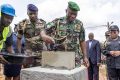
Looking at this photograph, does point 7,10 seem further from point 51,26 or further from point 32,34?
point 32,34

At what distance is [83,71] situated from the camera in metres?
5.79

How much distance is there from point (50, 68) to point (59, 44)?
1.14m

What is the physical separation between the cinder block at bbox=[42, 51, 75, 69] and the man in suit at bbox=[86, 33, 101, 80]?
234 inches

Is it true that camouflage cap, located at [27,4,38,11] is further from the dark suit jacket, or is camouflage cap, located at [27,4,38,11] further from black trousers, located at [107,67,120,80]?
the dark suit jacket

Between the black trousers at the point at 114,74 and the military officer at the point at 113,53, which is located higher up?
the military officer at the point at 113,53

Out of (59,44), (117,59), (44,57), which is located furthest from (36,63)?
(117,59)

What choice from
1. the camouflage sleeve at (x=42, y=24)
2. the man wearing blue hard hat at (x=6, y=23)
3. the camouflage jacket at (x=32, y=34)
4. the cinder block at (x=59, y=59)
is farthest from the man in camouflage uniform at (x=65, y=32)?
the cinder block at (x=59, y=59)

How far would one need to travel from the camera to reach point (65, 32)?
6621mm

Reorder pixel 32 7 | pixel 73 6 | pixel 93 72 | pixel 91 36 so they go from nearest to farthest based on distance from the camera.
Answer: pixel 73 6
pixel 32 7
pixel 93 72
pixel 91 36

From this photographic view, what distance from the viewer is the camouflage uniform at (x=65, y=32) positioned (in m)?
6.62

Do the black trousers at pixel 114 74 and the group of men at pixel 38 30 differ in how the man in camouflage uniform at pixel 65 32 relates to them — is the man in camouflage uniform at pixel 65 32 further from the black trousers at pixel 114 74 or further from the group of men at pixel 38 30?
the black trousers at pixel 114 74

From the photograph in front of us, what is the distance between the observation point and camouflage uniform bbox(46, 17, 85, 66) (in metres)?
6.62

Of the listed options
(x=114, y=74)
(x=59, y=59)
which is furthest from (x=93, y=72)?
(x=59, y=59)

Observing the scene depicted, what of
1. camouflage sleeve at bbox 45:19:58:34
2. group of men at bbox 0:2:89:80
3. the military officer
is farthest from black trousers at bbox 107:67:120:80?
camouflage sleeve at bbox 45:19:58:34
